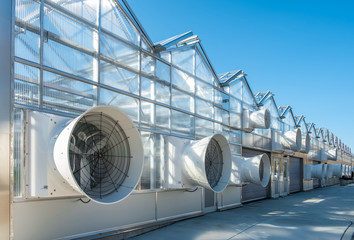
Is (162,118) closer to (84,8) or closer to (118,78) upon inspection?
(118,78)

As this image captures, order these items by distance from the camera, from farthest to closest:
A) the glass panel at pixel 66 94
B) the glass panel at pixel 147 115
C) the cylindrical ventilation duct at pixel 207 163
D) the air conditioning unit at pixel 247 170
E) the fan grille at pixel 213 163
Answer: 1. the air conditioning unit at pixel 247 170
2. the fan grille at pixel 213 163
3. the glass panel at pixel 147 115
4. the cylindrical ventilation duct at pixel 207 163
5. the glass panel at pixel 66 94

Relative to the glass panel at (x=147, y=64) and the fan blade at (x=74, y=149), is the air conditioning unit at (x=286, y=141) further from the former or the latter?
the fan blade at (x=74, y=149)

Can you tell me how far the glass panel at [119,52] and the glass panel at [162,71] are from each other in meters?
0.93

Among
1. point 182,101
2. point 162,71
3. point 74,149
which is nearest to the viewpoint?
point 74,149

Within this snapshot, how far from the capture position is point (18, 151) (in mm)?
5176

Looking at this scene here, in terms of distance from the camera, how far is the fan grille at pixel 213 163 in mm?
8641

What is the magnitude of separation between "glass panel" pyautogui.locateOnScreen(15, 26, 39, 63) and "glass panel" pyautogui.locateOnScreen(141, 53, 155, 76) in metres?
3.08

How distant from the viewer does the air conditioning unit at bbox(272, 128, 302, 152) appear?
1703 cm

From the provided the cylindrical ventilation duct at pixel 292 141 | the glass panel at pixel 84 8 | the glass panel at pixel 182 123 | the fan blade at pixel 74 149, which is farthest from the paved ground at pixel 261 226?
the cylindrical ventilation duct at pixel 292 141

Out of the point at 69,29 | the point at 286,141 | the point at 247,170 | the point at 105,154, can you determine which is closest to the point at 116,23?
the point at 69,29

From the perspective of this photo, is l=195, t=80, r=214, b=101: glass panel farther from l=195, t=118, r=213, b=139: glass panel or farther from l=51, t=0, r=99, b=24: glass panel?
l=51, t=0, r=99, b=24: glass panel

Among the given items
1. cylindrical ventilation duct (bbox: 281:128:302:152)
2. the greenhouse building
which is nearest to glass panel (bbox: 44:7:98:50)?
the greenhouse building

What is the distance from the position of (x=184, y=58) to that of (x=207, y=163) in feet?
11.9

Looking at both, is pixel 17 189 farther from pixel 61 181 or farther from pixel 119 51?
pixel 119 51
